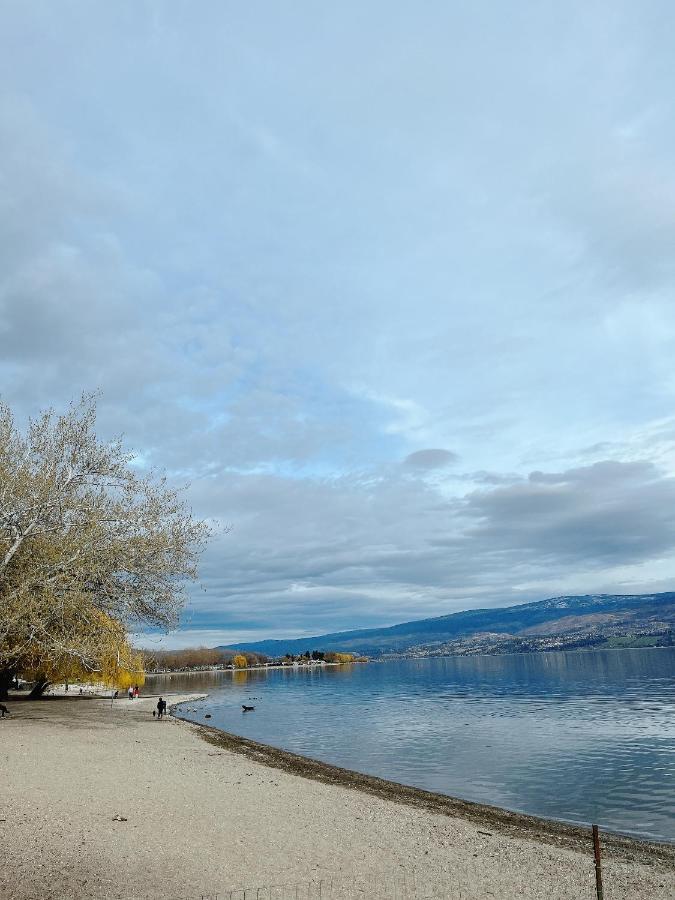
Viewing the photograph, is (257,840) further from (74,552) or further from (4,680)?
(4,680)

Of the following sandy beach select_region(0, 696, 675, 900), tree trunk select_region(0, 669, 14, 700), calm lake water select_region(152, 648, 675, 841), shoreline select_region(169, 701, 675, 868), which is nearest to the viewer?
sandy beach select_region(0, 696, 675, 900)

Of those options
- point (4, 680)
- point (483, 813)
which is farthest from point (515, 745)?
point (4, 680)

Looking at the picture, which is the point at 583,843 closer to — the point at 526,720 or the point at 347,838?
the point at 347,838

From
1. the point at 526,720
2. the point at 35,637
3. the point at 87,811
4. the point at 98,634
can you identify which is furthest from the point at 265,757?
the point at 526,720

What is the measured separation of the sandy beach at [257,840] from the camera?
13.1 metres

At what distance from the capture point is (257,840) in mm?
16406

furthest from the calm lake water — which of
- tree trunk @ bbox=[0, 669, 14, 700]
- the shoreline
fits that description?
tree trunk @ bbox=[0, 669, 14, 700]

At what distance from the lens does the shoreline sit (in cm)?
1972

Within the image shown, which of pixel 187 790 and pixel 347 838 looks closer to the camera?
pixel 347 838

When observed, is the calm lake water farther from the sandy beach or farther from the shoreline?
the sandy beach

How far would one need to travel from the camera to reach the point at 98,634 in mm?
32188

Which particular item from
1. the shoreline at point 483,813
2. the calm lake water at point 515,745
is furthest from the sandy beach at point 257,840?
the calm lake water at point 515,745

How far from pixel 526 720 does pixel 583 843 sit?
44149 mm

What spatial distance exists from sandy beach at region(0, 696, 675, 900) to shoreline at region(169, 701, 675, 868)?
0.13 m
